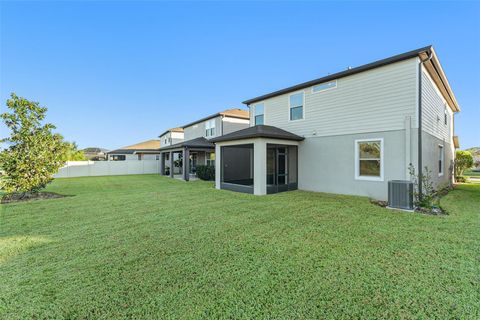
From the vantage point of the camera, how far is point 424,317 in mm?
2203

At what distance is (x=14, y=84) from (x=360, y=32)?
18.1m

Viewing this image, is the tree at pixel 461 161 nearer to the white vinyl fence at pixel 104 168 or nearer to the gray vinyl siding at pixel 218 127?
the gray vinyl siding at pixel 218 127

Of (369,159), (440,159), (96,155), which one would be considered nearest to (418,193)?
(369,159)

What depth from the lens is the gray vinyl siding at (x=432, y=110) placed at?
26.4 feet

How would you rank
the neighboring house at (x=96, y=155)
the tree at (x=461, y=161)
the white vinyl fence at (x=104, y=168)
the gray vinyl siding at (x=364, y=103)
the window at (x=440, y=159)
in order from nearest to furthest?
the gray vinyl siding at (x=364, y=103) → the window at (x=440, y=159) → the tree at (x=461, y=161) → the white vinyl fence at (x=104, y=168) → the neighboring house at (x=96, y=155)

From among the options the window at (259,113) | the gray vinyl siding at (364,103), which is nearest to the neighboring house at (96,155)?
the window at (259,113)

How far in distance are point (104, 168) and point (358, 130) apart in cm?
2397

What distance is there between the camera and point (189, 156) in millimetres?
18719

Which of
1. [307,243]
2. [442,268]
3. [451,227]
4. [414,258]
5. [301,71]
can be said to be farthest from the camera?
[301,71]

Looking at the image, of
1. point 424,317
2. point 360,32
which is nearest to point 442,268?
point 424,317

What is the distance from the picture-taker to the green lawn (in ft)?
7.72

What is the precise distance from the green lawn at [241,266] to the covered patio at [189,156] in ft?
33.8

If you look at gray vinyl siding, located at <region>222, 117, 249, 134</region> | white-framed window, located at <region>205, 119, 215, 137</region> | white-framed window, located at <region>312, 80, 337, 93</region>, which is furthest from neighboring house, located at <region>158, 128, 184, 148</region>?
white-framed window, located at <region>312, 80, 337, 93</region>

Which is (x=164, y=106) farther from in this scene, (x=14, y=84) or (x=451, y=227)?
(x=451, y=227)
